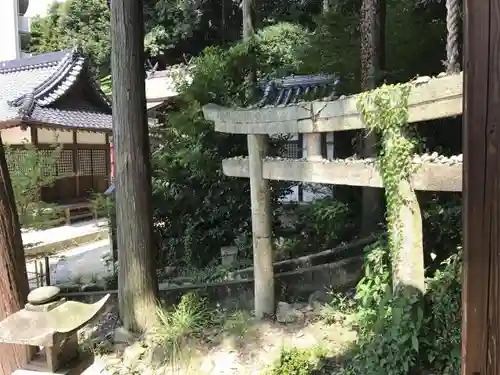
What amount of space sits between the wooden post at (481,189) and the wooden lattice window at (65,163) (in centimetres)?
1456

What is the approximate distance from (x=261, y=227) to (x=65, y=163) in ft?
36.7

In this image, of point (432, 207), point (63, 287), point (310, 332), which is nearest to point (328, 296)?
point (310, 332)

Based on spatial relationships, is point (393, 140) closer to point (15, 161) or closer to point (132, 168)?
point (132, 168)

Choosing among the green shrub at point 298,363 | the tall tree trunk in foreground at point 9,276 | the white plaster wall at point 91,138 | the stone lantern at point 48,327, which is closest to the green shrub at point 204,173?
the green shrub at point 298,363

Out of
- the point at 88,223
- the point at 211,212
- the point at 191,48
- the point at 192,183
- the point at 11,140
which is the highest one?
the point at 191,48

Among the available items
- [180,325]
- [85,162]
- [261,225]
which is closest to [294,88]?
[261,225]

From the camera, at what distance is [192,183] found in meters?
8.02

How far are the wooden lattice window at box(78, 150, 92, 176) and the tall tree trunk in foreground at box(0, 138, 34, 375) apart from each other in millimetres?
12642

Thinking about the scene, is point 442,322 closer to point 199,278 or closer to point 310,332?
point 310,332

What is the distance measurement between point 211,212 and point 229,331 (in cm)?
308

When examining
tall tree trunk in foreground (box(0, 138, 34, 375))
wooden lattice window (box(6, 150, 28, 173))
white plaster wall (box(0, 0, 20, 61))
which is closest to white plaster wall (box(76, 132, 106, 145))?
wooden lattice window (box(6, 150, 28, 173))

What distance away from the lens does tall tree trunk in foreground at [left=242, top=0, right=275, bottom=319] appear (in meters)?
5.18

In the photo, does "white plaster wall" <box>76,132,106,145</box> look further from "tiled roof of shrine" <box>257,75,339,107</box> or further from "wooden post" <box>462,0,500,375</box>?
"wooden post" <box>462,0,500,375</box>

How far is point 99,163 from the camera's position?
15.9 metres
